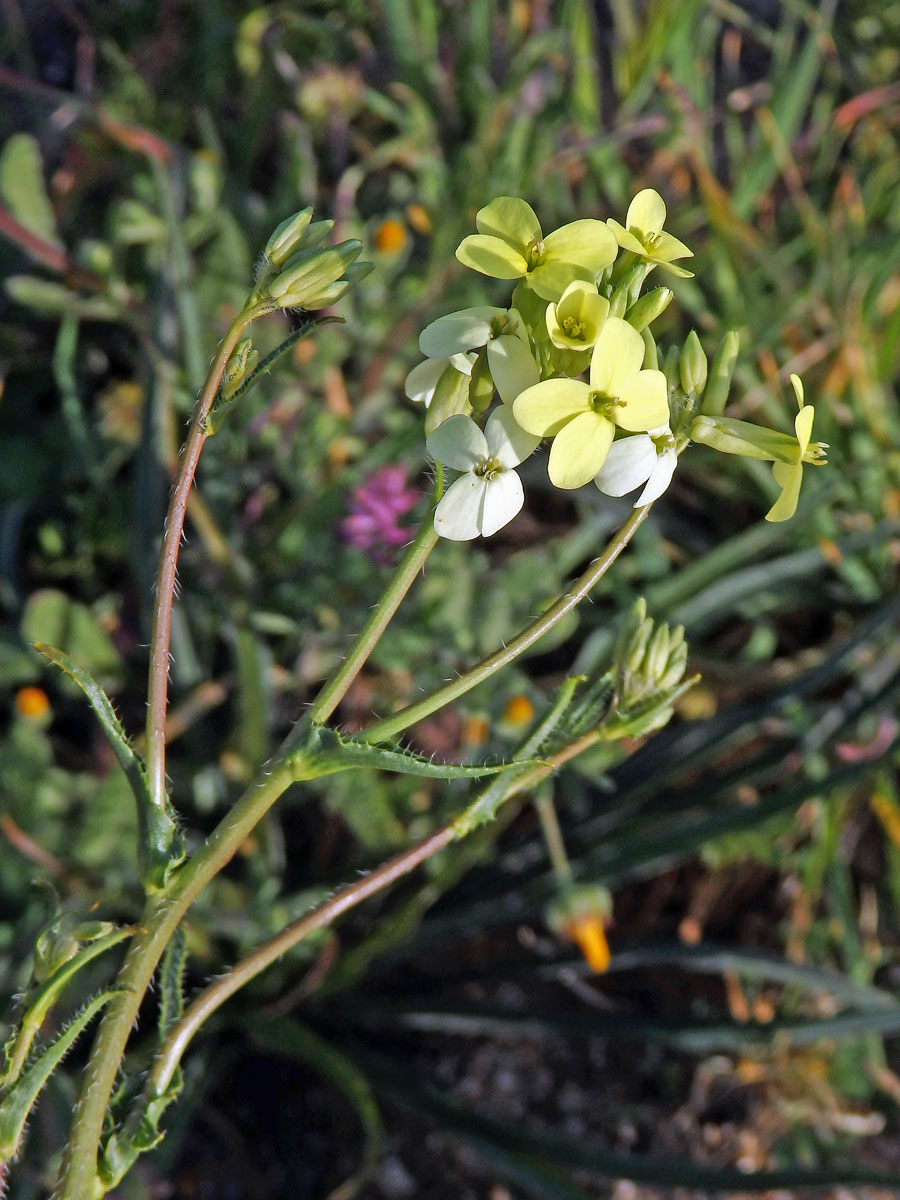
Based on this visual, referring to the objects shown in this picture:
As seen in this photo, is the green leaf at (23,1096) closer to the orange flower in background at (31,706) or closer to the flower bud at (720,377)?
the flower bud at (720,377)

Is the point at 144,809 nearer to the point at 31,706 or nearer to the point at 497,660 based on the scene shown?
the point at 497,660

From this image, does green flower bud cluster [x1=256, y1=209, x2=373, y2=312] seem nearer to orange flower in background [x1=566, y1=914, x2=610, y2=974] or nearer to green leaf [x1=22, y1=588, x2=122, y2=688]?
green leaf [x1=22, y1=588, x2=122, y2=688]

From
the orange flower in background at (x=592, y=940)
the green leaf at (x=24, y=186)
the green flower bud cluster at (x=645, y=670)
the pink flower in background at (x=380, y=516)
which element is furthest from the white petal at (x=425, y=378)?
the green leaf at (x=24, y=186)

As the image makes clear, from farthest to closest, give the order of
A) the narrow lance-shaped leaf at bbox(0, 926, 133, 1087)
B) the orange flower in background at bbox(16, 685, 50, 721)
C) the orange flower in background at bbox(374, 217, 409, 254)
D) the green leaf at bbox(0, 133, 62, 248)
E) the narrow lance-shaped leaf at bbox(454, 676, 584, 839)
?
1. the orange flower in background at bbox(374, 217, 409, 254)
2. the green leaf at bbox(0, 133, 62, 248)
3. the orange flower in background at bbox(16, 685, 50, 721)
4. the narrow lance-shaped leaf at bbox(454, 676, 584, 839)
5. the narrow lance-shaped leaf at bbox(0, 926, 133, 1087)

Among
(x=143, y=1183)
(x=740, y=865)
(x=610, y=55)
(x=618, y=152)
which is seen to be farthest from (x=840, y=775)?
(x=610, y=55)

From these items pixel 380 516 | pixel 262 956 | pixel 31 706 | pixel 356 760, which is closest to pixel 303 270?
pixel 356 760

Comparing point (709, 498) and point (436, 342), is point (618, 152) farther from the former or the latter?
point (436, 342)

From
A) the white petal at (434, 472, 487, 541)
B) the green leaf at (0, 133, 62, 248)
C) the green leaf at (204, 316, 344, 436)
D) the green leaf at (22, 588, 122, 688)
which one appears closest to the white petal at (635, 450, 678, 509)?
the white petal at (434, 472, 487, 541)

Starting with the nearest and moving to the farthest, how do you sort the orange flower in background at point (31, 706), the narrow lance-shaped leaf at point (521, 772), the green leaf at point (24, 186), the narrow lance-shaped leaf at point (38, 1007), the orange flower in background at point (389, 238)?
the narrow lance-shaped leaf at point (38, 1007), the narrow lance-shaped leaf at point (521, 772), the orange flower in background at point (31, 706), the green leaf at point (24, 186), the orange flower in background at point (389, 238)
